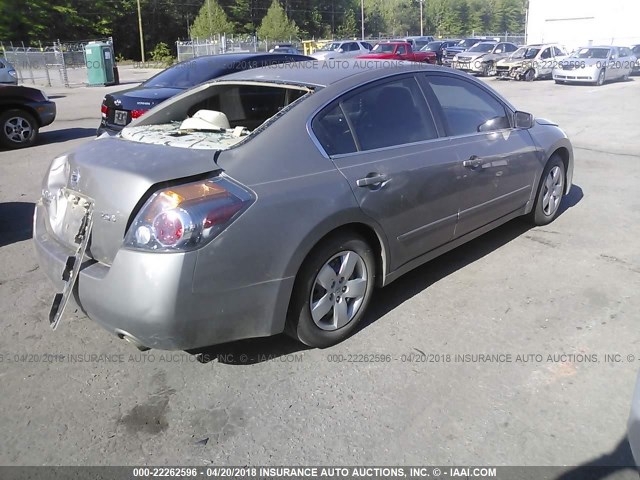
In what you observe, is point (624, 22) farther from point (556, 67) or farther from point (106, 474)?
point (106, 474)

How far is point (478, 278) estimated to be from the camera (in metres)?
4.44

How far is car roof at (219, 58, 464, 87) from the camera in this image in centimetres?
373

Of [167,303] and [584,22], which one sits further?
[584,22]

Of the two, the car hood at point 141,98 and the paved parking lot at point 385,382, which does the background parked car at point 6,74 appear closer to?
the car hood at point 141,98

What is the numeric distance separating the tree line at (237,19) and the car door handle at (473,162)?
172 ft

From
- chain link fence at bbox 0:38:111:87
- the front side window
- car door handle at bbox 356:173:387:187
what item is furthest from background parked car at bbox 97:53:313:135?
chain link fence at bbox 0:38:111:87

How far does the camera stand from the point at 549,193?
5512 mm

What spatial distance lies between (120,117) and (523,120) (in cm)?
578

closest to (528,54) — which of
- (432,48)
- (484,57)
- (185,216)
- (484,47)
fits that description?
(484,57)

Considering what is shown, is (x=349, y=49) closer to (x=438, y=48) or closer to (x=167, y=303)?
(x=438, y=48)

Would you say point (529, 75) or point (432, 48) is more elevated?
point (432, 48)

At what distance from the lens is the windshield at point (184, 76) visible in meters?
8.45

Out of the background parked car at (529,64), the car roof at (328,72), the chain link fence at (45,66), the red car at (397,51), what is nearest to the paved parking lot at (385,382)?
the car roof at (328,72)

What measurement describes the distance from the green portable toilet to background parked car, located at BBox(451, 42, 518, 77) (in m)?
17.2
